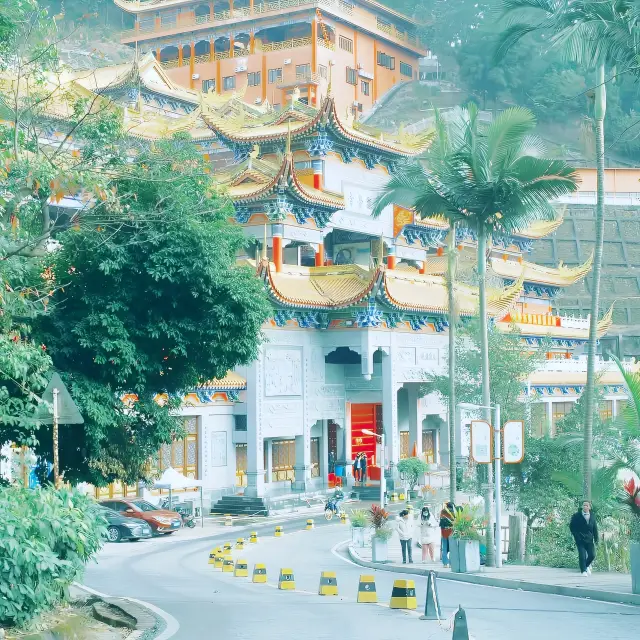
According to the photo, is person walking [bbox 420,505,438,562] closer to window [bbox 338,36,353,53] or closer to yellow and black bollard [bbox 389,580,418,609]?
yellow and black bollard [bbox 389,580,418,609]

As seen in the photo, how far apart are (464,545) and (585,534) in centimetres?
287

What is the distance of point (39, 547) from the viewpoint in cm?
1295

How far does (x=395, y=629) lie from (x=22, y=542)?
16.3 ft

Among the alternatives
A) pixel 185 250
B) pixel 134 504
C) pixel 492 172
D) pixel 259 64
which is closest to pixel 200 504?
Answer: pixel 134 504

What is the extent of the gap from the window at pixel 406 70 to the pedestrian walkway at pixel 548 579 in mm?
76665

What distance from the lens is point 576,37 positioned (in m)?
20.0

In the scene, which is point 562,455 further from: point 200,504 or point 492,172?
point 200,504

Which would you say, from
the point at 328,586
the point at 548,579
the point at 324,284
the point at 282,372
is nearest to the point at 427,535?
the point at 548,579

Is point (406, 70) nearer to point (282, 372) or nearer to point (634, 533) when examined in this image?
point (282, 372)

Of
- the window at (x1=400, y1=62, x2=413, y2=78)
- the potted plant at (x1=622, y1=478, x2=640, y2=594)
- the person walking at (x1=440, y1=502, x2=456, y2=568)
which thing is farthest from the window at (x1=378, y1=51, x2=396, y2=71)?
the potted plant at (x1=622, y1=478, x2=640, y2=594)

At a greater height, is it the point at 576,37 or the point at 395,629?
the point at 576,37

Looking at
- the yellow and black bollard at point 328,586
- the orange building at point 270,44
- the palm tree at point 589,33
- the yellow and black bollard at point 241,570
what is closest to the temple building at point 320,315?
the yellow and black bollard at point 241,570

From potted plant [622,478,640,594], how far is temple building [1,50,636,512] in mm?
18097

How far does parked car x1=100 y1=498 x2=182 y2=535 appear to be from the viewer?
1310 inches
